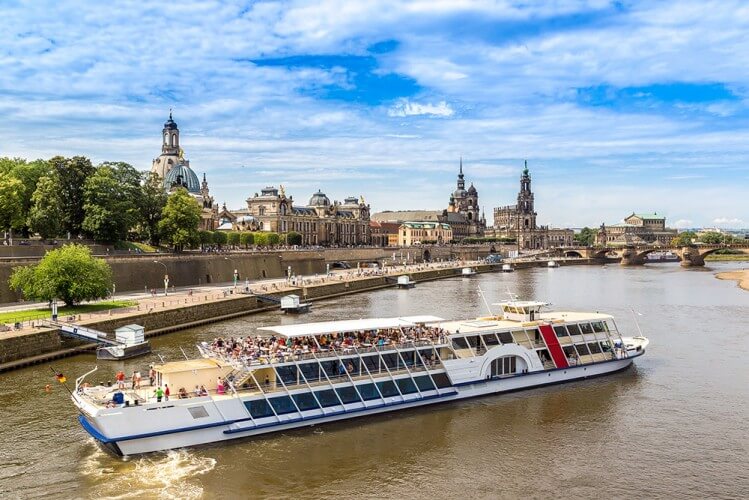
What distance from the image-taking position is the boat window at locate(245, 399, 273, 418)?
2623 centimetres

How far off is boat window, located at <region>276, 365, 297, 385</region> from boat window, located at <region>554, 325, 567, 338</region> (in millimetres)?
13852

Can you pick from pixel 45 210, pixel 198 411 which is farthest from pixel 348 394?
pixel 45 210

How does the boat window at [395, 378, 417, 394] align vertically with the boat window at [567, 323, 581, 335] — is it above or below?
below

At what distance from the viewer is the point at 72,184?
232 ft

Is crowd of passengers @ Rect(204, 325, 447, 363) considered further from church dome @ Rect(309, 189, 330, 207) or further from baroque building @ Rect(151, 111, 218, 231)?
church dome @ Rect(309, 189, 330, 207)

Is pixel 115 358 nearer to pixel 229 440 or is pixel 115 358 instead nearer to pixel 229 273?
pixel 229 440

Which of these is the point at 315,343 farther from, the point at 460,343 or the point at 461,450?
the point at 461,450

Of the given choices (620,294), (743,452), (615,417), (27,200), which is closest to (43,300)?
(27,200)

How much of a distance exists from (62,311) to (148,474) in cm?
2873

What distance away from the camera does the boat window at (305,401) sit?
2727cm

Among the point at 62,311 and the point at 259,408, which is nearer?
the point at 259,408

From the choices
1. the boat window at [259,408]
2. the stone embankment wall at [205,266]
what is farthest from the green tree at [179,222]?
the boat window at [259,408]

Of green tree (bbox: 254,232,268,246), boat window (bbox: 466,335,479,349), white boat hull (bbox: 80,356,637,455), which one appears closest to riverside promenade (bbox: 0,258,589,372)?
white boat hull (bbox: 80,356,637,455)

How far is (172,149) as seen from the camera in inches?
5842
